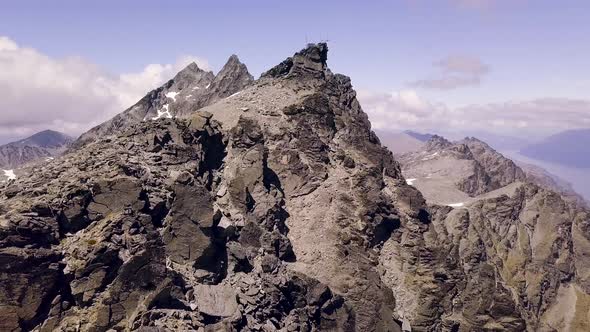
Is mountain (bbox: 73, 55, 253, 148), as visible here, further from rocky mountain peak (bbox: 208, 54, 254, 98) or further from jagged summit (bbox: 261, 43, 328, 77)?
jagged summit (bbox: 261, 43, 328, 77)

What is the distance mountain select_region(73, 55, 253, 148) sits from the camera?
129000 mm

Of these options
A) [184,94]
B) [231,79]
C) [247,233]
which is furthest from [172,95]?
[247,233]

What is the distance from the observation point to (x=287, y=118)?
95250 mm

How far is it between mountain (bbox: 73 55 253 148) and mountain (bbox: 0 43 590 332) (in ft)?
68.4

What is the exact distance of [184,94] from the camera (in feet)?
463

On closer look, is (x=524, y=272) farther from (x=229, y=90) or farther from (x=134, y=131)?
(x=134, y=131)

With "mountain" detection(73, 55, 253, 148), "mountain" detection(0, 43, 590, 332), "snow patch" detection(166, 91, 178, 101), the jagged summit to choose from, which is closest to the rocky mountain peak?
"mountain" detection(73, 55, 253, 148)

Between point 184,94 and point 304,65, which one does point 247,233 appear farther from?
point 184,94

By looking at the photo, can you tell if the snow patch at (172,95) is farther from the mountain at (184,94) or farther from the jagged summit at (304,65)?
the jagged summit at (304,65)

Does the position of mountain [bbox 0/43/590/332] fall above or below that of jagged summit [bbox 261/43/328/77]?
below

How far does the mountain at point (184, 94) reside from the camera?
423ft

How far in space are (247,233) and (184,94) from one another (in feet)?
258

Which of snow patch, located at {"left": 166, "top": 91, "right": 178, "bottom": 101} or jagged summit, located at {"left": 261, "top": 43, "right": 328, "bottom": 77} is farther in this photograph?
snow patch, located at {"left": 166, "top": 91, "right": 178, "bottom": 101}

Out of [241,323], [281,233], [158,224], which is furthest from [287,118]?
[241,323]
